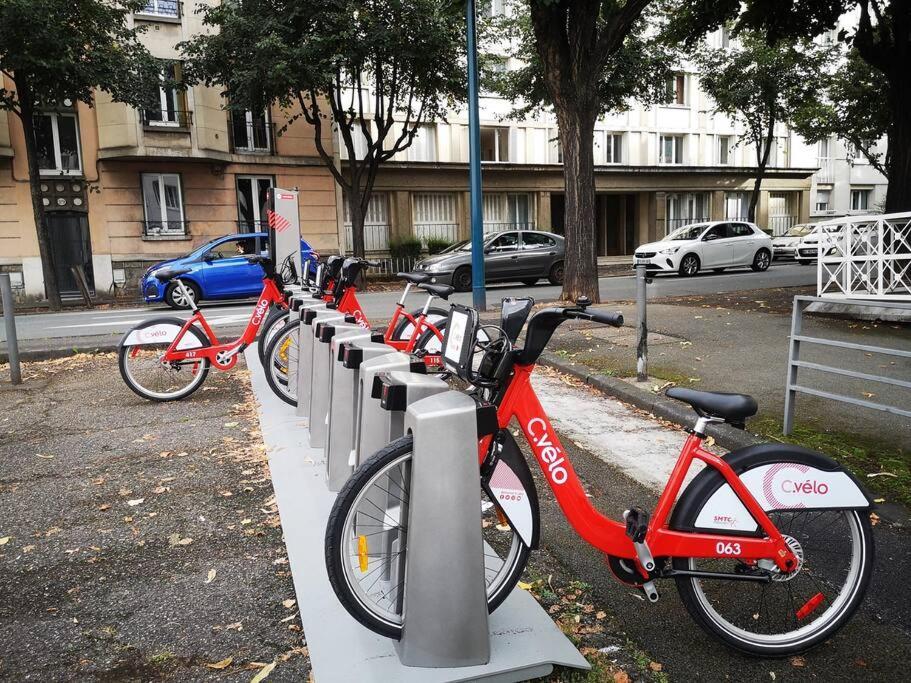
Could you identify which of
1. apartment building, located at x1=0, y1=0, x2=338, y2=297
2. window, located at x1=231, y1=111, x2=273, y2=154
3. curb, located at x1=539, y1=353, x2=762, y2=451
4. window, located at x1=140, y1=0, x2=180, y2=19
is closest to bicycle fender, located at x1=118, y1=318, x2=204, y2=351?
curb, located at x1=539, y1=353, x2=762, y2=451

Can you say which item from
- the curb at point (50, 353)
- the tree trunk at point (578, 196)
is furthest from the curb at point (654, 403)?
the curb at point (50, 353)

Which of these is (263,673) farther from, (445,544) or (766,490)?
(766,490)

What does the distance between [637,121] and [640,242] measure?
5.74 m

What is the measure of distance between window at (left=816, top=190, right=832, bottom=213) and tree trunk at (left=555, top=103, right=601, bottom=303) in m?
33.9

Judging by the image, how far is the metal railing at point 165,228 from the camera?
23.1 meters

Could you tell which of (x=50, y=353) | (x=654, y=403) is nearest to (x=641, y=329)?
(x=654, y=403)

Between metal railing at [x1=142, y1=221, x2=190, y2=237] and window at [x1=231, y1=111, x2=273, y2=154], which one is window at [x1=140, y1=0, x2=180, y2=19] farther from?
metal railing at [x1=142, y1=221, x2=190, y2=237]

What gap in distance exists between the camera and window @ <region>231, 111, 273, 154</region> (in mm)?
24484

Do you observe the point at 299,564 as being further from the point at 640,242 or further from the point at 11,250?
the point at 640,242

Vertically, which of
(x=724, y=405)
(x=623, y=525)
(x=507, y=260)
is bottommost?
(x=623, y=525)

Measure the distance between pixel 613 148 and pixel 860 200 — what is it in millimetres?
17810

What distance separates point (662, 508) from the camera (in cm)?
266

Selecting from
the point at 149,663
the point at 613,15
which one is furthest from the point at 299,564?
the point at 613,15

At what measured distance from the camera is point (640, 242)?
36.1 metres
